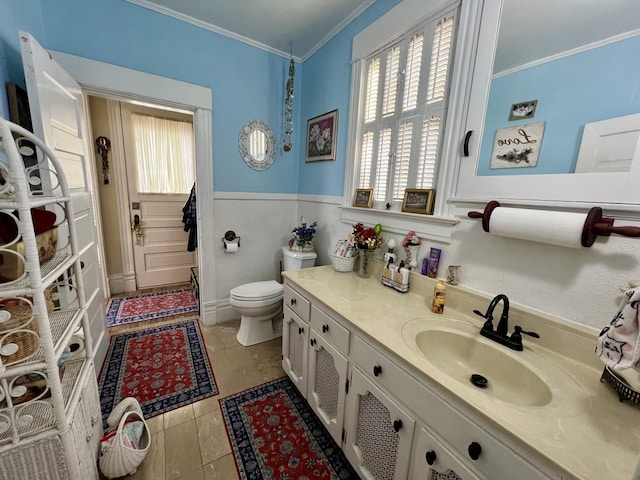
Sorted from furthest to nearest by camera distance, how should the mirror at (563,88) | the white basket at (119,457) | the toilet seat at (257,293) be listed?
the toilet seat at (257,293), the white basket at (119,457), the mirror at (563,88)

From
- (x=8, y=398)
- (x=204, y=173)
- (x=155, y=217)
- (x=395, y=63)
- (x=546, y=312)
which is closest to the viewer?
(x=8, y=398)

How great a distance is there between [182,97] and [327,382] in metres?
2.28

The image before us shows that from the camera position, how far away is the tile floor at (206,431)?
1.22 meters

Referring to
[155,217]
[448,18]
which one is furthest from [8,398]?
[155,217]

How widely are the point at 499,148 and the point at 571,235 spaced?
1.56 ft

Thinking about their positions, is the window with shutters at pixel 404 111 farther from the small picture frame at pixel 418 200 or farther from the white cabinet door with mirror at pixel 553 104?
the white cabinet door with mirror at pixel 553 104

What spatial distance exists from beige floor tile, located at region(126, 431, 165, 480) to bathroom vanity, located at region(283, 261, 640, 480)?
77 cm

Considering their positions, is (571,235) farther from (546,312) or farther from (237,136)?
(237,136)

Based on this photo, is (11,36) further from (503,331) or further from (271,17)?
(503,331)

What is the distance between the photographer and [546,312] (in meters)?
1.01

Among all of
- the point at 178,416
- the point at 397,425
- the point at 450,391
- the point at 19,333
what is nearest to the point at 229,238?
the point at 178,416

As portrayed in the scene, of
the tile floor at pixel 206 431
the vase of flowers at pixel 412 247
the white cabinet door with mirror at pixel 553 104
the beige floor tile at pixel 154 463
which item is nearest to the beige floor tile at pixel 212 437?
the tile floor at pixel 206 431

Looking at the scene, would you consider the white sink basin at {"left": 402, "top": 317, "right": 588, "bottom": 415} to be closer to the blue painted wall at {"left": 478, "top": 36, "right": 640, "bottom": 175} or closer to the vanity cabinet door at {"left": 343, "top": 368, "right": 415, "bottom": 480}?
the vanity cabinet door at {"left": 343, "top": 368, "right": 415, "bottom": 480}

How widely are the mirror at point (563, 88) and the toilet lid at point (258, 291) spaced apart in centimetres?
167
